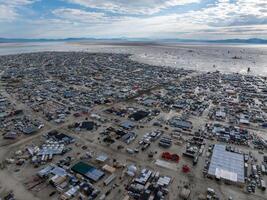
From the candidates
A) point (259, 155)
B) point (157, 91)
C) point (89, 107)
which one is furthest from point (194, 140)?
point (157, 91)

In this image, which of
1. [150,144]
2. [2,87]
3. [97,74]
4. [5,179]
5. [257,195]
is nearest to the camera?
[257,195]

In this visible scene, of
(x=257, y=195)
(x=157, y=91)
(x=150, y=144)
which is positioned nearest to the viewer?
(x=257, y=195)

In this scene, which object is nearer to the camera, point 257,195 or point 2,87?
point 257,195

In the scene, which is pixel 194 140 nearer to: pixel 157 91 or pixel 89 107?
pixel 89 107

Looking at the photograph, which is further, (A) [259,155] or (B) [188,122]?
(B) [188,122]

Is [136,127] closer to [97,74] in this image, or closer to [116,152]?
[116,152]

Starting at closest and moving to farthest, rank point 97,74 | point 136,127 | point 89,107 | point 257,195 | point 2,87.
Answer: point 257,195
point 136,127
point 89,107
point 2,87
point 97,74

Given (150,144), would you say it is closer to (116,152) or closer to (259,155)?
(116,152)

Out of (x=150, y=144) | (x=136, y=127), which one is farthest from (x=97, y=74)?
(x=150, y=144)

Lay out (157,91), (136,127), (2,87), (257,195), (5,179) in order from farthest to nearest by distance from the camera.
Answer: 1. (2,87)
2. (157,91)
3. (136,127)
4. (5,179)
5. (257,195)
